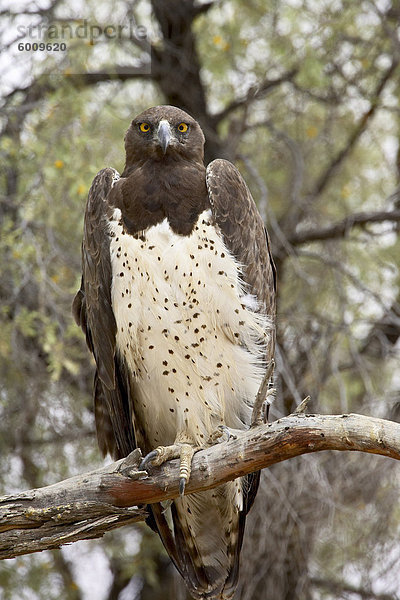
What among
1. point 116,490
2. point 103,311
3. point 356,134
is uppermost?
point 356,134

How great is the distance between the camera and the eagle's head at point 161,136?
197 inches

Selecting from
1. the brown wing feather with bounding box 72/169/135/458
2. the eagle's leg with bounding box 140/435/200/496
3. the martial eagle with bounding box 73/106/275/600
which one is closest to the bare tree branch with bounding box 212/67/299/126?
the martial eagle with bounding box 73/106/275/600

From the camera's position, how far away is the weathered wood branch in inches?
152

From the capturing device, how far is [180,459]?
14.4ft

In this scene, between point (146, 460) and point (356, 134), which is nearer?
point (146, 460)

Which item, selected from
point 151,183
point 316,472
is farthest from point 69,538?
point 316,472

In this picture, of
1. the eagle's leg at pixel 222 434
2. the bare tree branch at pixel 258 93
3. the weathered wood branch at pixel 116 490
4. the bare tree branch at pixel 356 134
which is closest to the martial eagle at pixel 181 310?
the eagle's leg at pixel 222 434

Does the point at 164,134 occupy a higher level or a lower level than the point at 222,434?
higher

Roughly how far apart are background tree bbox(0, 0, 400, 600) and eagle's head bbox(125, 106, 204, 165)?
1.19m

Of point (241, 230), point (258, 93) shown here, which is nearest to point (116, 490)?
point (241, 230)

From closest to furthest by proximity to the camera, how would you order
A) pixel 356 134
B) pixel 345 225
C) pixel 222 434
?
1. pixel 222 434
2. pixel 345 225
3. pixel 356 134

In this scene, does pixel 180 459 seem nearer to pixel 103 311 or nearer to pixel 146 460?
pixel 146 460

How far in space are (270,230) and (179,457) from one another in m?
4.16

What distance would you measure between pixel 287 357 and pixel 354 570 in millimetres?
1830
